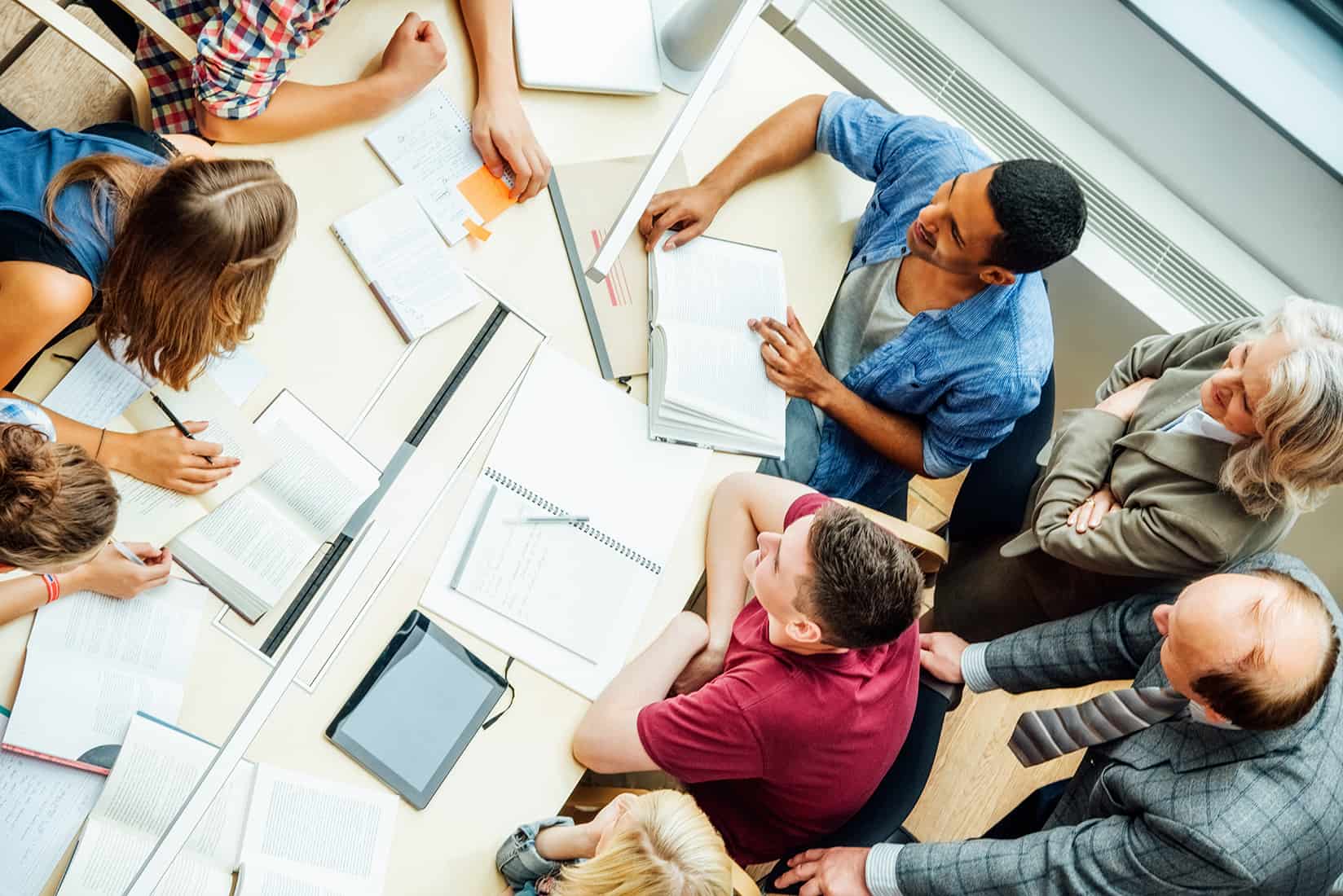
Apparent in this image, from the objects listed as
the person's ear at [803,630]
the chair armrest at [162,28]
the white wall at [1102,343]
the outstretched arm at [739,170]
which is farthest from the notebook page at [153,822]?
the white wall at [1102,343]

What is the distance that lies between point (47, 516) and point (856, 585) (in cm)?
109

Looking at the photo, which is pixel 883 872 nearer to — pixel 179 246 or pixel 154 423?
pixel 154 423

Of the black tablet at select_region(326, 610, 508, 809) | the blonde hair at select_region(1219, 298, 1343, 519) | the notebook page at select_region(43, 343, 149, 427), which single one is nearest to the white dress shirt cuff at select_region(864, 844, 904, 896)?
the black tablet at select_region(326, 610, 508, 809)

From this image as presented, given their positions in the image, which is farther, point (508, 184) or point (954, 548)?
point (954, 548)

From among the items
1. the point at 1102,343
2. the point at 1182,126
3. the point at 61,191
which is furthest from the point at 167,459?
the point at 1182,126

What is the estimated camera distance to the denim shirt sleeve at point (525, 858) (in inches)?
57.8

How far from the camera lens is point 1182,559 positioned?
167 centimetres

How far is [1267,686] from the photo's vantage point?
4.65ft

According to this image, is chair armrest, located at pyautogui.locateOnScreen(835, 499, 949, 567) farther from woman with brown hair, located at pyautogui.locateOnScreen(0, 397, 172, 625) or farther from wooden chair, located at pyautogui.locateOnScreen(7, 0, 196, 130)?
wooden chair, located at pyautogui.locateOnScreen(7, 0, 196, 130)

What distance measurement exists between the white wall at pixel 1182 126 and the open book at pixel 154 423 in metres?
1.97

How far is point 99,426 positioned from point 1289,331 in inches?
69.9

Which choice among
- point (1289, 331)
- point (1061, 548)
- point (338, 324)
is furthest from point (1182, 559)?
point (338, 324)

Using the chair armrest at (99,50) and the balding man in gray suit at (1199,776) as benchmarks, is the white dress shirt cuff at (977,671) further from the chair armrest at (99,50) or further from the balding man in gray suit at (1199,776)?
the chair armrest at (99,50)

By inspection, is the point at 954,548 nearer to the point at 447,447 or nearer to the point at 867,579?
the point at 867,579
